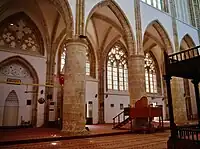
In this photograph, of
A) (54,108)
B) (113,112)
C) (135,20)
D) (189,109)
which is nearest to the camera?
(135,20)

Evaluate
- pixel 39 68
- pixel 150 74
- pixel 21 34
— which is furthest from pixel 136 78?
pixel 150 74

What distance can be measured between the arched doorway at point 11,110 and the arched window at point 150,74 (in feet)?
43.3

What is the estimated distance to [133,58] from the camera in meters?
11.7

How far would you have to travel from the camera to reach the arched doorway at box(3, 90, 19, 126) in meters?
11.9

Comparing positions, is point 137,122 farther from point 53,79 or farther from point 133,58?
point 53,79

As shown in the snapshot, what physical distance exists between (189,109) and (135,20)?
1242 cm

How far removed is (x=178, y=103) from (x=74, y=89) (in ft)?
27.2

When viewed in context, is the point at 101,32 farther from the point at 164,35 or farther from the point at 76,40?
the point at 76,40

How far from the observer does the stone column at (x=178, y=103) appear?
1330 centimetres

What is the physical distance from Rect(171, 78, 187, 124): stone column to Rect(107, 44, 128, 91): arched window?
542 cm

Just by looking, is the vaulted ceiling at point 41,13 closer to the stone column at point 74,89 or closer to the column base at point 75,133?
the stone column at point 74,89

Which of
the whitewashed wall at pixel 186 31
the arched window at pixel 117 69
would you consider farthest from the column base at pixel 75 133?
the whitewashed wall at pixel 186 31

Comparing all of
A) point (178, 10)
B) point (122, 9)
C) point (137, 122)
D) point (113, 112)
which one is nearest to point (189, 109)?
point (113, 112)

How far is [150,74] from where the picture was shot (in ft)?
68.2
